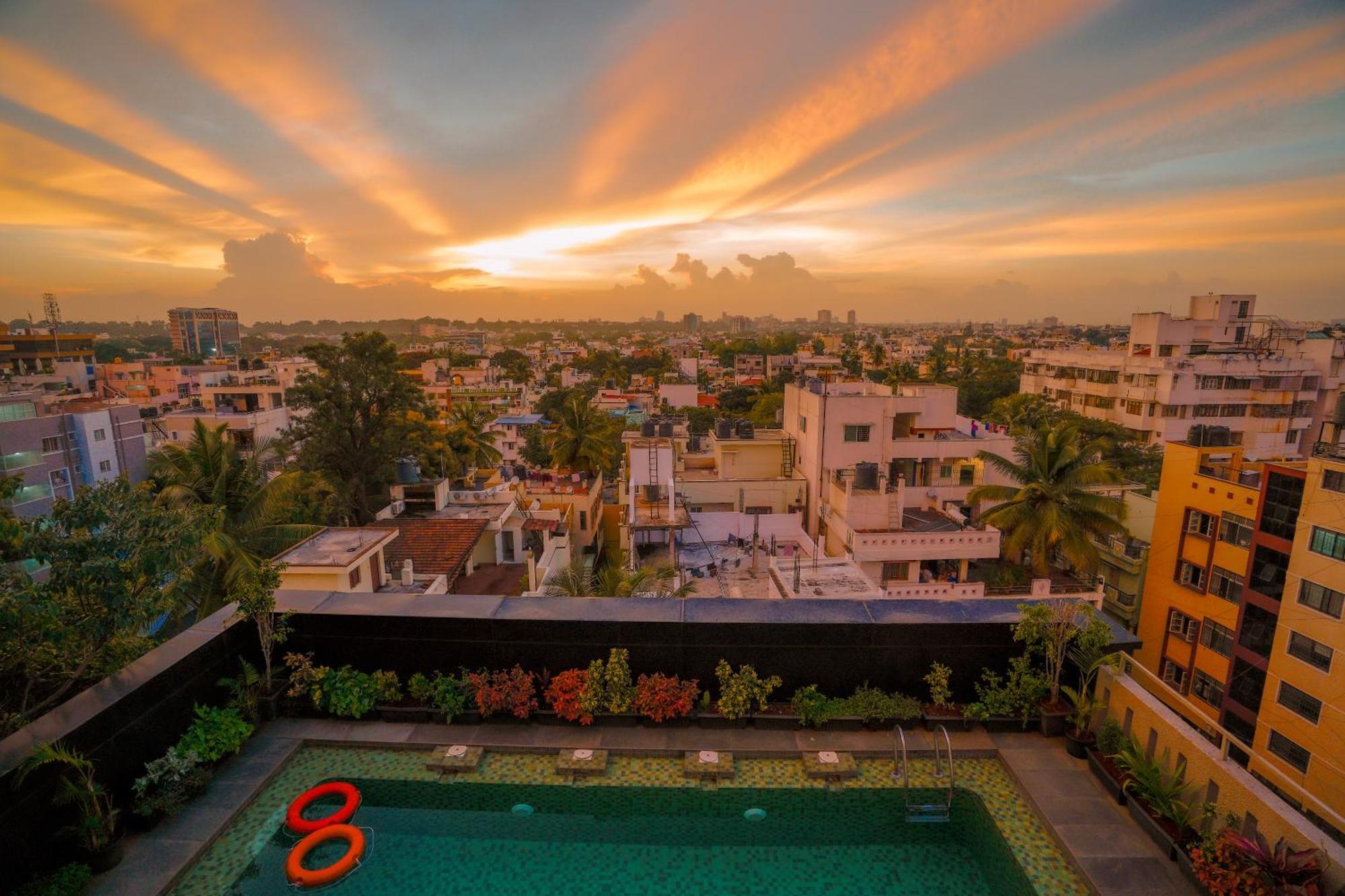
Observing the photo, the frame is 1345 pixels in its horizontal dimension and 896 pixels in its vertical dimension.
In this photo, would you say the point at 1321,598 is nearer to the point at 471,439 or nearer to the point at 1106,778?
the point at 1106,778

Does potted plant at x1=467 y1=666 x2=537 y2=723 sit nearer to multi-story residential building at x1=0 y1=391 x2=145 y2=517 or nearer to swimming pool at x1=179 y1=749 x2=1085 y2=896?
swimming pool at x1=179 y1=749 x2=1085 y2=896

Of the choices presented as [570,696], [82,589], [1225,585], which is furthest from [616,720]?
[1225,585]

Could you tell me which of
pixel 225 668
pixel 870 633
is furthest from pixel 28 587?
pixel 870 633

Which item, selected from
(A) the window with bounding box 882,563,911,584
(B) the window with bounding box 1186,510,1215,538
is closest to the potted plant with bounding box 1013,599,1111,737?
(A) the window with bounding box 882,563,911,584

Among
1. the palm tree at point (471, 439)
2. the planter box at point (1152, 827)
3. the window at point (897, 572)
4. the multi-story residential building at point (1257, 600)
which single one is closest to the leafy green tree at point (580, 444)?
the palm tree at point (471, 439)

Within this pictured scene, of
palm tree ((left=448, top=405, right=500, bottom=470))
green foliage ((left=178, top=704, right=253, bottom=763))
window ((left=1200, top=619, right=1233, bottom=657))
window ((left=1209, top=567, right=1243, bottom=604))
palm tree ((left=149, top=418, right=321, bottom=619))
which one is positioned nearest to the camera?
green foliage ((left=178, top=704, right=253, bottom=763))

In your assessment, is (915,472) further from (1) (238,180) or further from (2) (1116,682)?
(1) (238,180)
